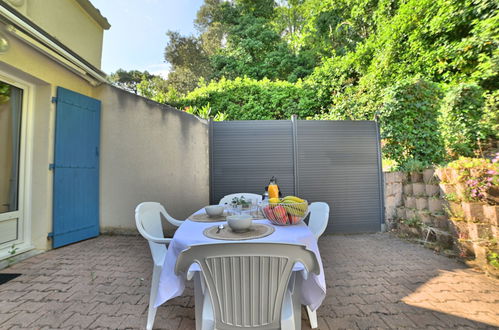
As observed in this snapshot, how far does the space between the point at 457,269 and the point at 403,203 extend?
4.92 ft

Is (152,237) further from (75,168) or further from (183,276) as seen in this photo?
(75,168)

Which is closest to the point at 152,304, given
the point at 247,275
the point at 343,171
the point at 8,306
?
the point at 247,275

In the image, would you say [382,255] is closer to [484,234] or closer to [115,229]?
[484,234]

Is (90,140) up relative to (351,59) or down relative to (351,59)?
down

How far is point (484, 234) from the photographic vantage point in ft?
8.03

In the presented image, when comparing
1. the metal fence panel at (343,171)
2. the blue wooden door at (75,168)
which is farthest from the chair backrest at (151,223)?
the metal fence panel at (343,171)

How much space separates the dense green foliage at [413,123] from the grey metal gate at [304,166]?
0.53 meters

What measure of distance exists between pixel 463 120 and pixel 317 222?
3.81 metres

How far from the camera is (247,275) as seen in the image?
940 millimetres

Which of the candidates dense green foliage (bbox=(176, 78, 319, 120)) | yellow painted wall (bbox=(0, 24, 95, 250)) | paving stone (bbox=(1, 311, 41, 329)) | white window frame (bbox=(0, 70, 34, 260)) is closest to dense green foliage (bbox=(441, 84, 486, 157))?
dense green foliage (bbox=(176, 78, 319, 120))

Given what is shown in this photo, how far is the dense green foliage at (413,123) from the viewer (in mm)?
3781

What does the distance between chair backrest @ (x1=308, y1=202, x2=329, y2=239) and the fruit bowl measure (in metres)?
0.22

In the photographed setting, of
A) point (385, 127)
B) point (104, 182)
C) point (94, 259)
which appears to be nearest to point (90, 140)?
point (104, 182)

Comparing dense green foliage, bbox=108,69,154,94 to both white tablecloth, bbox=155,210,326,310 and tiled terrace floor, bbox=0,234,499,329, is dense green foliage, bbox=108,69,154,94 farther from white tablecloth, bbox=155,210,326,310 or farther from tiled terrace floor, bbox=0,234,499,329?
white tablecloth, bbox=155,210,326,310
